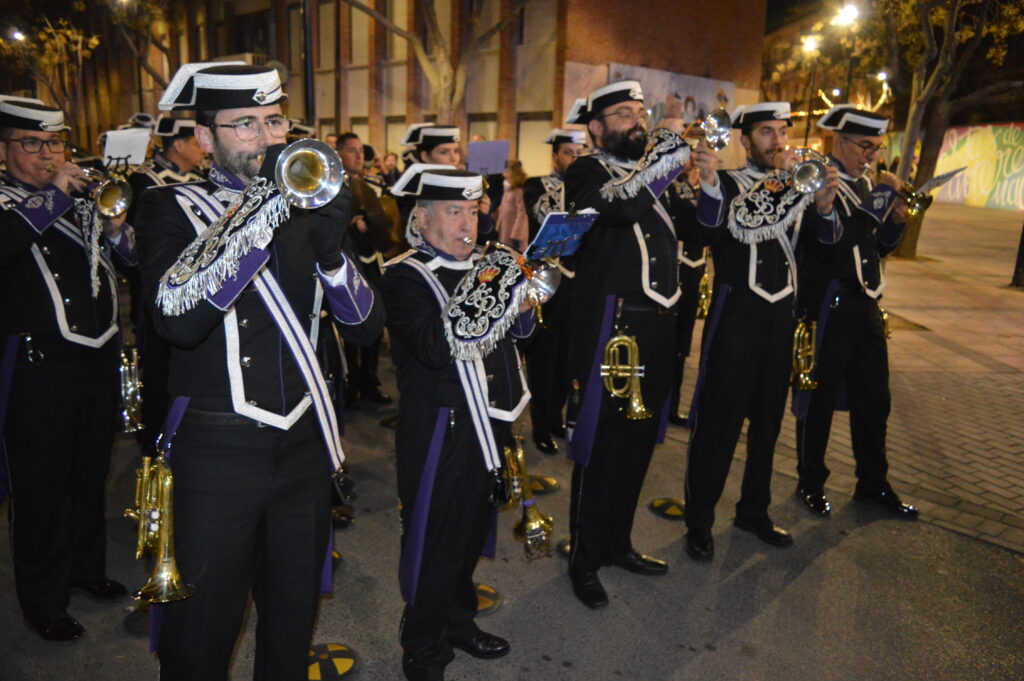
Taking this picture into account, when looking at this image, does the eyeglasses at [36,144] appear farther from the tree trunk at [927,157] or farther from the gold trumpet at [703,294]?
the tree trunk at [927,157]

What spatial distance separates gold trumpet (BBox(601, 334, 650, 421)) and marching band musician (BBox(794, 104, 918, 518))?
1708 mm

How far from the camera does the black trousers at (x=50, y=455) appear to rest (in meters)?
3.58

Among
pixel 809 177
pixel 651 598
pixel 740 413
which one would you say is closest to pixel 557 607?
pixel 651 598

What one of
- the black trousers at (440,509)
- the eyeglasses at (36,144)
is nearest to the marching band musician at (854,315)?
the black trousers at (440,509)

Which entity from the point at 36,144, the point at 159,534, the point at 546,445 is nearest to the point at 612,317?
the point at 159,534

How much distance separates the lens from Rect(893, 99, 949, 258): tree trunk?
61.9 ft

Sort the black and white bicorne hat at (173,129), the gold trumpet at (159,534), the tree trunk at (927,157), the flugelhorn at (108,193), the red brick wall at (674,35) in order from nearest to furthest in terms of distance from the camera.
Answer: the gold trumpet at (159,534)
the flugelhorn at (108,193)
the black and white bicorne hat at (173,129)
the tree trunk at (927,157)
the red brick wall at (674,35)

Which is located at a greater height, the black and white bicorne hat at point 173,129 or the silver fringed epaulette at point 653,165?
the black and white bicorne hat at point 173,129

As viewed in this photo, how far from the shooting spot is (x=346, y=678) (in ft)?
11.6

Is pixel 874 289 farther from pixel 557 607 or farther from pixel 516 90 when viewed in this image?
pixel 516 90

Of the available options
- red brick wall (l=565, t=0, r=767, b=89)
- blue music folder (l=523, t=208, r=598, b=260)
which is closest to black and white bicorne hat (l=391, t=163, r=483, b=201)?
blue music folder (l=523, t=208, r=598, b=260)

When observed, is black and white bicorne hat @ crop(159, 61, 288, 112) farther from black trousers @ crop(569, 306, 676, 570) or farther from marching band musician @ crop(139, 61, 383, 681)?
black trousers @ crop(569, 306, 676, 570)

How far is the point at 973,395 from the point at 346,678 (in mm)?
7684

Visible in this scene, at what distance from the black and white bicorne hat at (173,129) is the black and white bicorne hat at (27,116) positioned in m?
2.44
